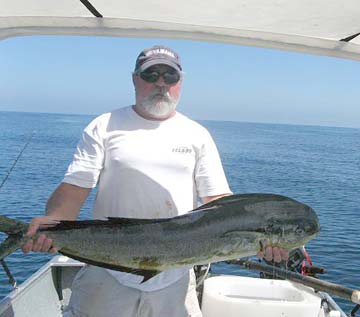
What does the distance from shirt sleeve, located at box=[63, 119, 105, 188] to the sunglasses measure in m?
0.42

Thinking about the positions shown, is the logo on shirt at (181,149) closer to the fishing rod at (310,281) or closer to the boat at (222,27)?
the boat at (222,27)

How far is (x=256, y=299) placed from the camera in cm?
475

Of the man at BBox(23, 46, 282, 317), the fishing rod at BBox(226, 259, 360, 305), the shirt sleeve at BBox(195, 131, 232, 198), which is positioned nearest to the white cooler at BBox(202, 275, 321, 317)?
the fishing rod at BBox(226, 259, 360, 305)

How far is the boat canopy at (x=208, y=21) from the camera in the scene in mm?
3076

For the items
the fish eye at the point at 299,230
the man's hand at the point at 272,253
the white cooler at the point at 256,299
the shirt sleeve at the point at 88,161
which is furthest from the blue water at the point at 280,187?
the fish eye at the point at 299,230

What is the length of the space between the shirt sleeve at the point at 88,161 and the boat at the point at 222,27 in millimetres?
821

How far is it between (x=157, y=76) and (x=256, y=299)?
253 cm

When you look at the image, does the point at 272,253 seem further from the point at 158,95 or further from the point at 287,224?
the point at 158,95

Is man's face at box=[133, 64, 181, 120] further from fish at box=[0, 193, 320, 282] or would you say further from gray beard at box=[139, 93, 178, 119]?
fish at box=[0, 193, 320, 282]

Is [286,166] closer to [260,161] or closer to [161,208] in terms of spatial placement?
[260,161]

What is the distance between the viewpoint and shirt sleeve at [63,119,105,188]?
3.09m

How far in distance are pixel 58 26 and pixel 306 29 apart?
69.0 inches

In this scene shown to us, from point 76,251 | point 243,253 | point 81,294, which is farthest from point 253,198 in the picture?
point 81,294

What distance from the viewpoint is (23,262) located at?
12633 mm
